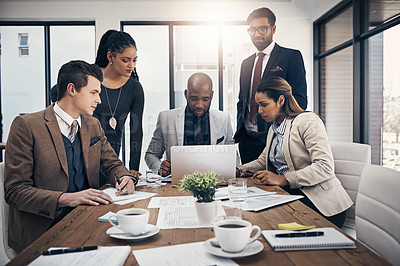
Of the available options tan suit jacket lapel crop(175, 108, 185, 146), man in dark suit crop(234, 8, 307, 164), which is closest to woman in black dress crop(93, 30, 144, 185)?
tan suit jacket lapel crop(175, 108, 185, 146)

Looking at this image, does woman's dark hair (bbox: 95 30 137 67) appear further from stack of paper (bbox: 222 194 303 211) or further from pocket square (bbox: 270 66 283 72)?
stack of paper (bbox: 222 194 303 211)

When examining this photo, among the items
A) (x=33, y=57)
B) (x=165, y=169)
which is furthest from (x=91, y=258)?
(x=33, y=57)

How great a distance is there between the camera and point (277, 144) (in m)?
2.52

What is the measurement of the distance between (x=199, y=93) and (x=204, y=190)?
1.96 metres

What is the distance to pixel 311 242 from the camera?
1035 mm

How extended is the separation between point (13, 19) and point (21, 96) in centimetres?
103

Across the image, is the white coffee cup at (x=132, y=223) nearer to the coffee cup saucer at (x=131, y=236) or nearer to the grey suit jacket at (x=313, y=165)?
the coffee cup saucer at (x=131, y=236)

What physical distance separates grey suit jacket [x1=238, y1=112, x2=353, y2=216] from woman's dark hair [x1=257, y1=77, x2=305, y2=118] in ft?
0.37

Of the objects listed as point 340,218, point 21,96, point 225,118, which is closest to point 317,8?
point 225,118

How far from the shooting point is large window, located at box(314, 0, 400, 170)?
3.31 meters

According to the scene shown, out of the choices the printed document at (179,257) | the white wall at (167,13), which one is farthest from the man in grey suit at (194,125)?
the white wall at (167,13)

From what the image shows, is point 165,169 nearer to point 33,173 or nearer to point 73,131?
point 73,131

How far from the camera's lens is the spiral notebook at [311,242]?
101 centimetres

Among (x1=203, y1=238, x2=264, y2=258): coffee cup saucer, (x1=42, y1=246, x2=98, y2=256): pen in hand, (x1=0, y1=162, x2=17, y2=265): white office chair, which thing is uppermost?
(x1=203, y1=238, x2=264, y2=258): coffee cup saucer
